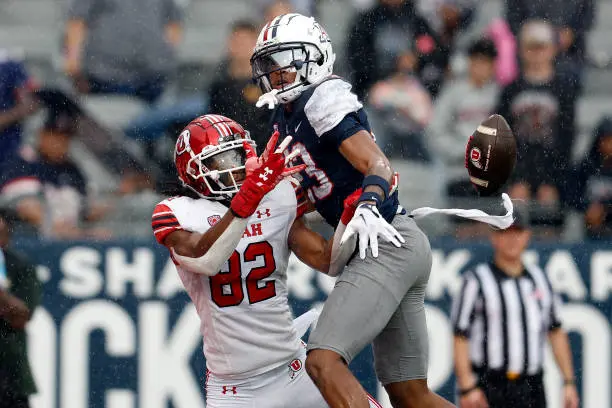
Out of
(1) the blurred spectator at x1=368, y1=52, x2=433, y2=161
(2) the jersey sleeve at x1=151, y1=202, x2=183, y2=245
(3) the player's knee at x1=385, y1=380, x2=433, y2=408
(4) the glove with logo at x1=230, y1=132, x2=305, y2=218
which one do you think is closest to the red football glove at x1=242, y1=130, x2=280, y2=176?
(4) the glove with logo at x1=230, y1=132, x2=305, y2=218

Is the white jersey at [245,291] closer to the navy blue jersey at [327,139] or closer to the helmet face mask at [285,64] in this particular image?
the navy blue jersey at [327,139]

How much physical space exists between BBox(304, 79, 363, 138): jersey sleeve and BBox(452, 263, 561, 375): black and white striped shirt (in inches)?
94.0

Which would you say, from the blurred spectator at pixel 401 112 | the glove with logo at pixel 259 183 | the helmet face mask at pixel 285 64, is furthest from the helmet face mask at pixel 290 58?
the blurred spectator at pixel 401 112

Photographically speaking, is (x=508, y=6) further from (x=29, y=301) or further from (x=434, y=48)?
(x=29, y=301)

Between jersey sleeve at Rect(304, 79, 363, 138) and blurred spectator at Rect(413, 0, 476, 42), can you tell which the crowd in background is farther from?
jersey sleeve at Rect(304, 79, 363, 138)

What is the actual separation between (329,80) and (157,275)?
8.12ft

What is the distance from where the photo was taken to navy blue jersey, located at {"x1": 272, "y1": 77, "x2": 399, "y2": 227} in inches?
175

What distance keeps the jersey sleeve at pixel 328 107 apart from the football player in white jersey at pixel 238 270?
0.21m

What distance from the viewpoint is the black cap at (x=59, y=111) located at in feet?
23.7

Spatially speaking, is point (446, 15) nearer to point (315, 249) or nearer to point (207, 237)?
point (315, 249)

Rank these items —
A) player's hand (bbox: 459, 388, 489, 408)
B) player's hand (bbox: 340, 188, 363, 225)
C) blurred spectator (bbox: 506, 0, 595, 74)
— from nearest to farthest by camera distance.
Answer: player's hand (bbox: 340, 188, 363, 225)
player's hand (bbox: 459, 388, 489, 408)
blurred spectator (bbox: 506, 0, 595, 74)

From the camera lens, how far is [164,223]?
14.4 feet

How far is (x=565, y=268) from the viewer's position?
675 cm

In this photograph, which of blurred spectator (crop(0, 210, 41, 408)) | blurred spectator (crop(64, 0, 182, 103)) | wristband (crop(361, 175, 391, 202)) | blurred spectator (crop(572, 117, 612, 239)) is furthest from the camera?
blurred spectator (crop(64, 0, 182, 103))
